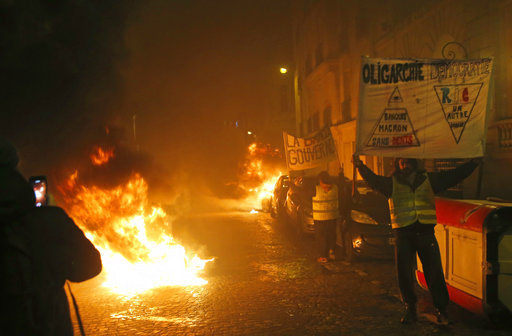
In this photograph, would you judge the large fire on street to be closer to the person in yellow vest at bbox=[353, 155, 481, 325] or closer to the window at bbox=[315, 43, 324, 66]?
the person in yellow vest at bbox=[353, 155, 481, 325]

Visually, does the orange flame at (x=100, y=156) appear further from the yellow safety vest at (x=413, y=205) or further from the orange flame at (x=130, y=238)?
the yellow safety vest at (x=413, y=205)

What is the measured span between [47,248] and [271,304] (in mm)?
4594

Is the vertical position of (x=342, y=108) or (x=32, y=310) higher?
(x=342, y=108)

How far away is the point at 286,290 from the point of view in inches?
279

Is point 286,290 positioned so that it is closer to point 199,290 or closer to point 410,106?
point 199,290

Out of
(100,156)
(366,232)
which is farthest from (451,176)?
(100,156)

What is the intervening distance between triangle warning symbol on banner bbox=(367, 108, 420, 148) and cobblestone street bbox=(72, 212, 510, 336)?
210 centimetres

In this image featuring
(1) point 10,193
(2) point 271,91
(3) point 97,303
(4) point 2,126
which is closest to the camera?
(1) point 10,193

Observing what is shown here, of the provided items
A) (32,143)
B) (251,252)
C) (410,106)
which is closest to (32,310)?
(410,106)

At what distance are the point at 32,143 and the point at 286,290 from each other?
22.2ft

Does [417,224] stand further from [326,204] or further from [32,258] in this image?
[32,258]

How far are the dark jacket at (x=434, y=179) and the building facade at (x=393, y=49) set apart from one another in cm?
74

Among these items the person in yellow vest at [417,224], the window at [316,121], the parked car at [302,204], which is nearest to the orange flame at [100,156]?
the parked car at [302,204]

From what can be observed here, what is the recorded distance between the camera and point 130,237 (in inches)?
361
